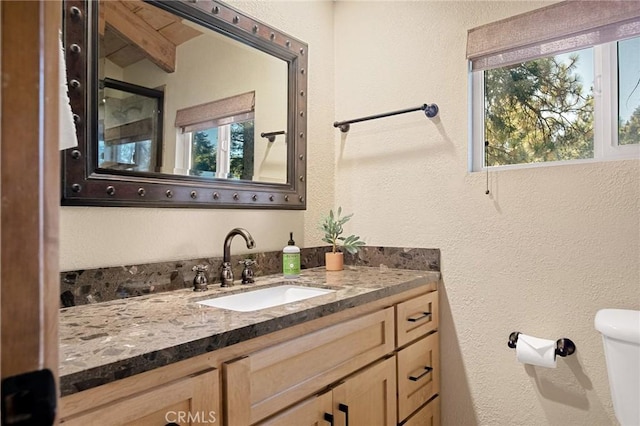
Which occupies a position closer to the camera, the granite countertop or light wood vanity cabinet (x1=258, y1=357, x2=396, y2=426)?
the granite countertop

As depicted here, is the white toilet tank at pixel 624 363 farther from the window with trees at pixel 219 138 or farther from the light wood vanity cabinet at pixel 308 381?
the window with trees at pixel 219 138

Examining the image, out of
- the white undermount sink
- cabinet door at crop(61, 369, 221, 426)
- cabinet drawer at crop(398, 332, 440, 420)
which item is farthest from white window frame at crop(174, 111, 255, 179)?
cabinet drawer at crop(398, 332, 440, 420)

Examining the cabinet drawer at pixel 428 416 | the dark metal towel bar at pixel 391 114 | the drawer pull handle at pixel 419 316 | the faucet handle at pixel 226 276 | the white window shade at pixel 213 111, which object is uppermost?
the dark metal towel bar at pixel 391 114

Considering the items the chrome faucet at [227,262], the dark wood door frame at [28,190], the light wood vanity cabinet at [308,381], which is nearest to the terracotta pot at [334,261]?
the light wood vanity cabinet at [308,381]

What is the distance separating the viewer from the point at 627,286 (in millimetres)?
1282

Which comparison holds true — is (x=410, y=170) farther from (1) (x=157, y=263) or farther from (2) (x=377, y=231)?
(1) (x=157, y=263)

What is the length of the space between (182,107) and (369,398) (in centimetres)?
111

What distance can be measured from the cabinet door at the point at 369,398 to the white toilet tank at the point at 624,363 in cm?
63

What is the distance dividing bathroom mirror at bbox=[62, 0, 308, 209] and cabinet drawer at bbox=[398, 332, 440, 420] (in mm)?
766

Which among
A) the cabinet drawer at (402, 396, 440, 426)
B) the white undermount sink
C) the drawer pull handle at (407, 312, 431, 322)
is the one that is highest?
the white undermount sink

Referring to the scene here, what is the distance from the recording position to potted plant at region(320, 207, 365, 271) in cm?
174

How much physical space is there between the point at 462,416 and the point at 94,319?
4.66 feet

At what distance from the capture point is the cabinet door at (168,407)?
614mm

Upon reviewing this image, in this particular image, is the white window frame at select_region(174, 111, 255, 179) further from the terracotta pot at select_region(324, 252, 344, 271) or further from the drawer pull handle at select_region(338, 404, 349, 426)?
the drawer pull handle at select_region(338, 404, 349, 426)
